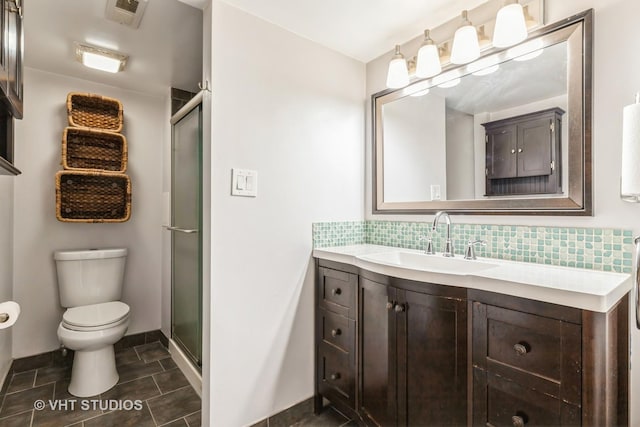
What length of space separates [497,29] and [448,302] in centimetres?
119

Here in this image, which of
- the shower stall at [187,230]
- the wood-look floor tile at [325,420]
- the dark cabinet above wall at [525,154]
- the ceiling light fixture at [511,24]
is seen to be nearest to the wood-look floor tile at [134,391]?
the shower stall at [187,230]

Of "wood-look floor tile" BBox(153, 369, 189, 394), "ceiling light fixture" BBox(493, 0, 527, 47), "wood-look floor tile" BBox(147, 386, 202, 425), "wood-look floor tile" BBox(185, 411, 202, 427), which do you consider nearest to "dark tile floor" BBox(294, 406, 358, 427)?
"wood-look floor tile" BBox(185, 411, 202, 427)

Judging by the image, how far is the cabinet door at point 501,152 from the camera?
148cm

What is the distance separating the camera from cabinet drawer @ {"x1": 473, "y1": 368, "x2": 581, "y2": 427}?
2.99ft

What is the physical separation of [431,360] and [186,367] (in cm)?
172

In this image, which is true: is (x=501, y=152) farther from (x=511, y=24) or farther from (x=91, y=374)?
(x=91, y=374)

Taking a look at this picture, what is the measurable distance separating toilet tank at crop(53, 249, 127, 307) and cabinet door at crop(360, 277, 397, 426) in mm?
1936

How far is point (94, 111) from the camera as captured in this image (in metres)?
2.37

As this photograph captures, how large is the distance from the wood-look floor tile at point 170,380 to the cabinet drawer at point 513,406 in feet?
5.89

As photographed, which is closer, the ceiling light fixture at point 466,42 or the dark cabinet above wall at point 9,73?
the dark cabinet above wall at point 9,73

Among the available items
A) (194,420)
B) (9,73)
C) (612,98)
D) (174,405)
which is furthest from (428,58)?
(174,405)

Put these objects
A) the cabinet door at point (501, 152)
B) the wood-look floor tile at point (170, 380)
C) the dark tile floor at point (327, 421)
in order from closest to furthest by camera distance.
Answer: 1. the cabinet door at point (501, 152)
2. the dark tile floor at point (327, 421)
3. the wood-look floor tile at point (170, 380)

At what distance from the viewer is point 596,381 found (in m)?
0.86

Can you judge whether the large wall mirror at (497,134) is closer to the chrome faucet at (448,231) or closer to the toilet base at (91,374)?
the chrome faucet at (448,231)
